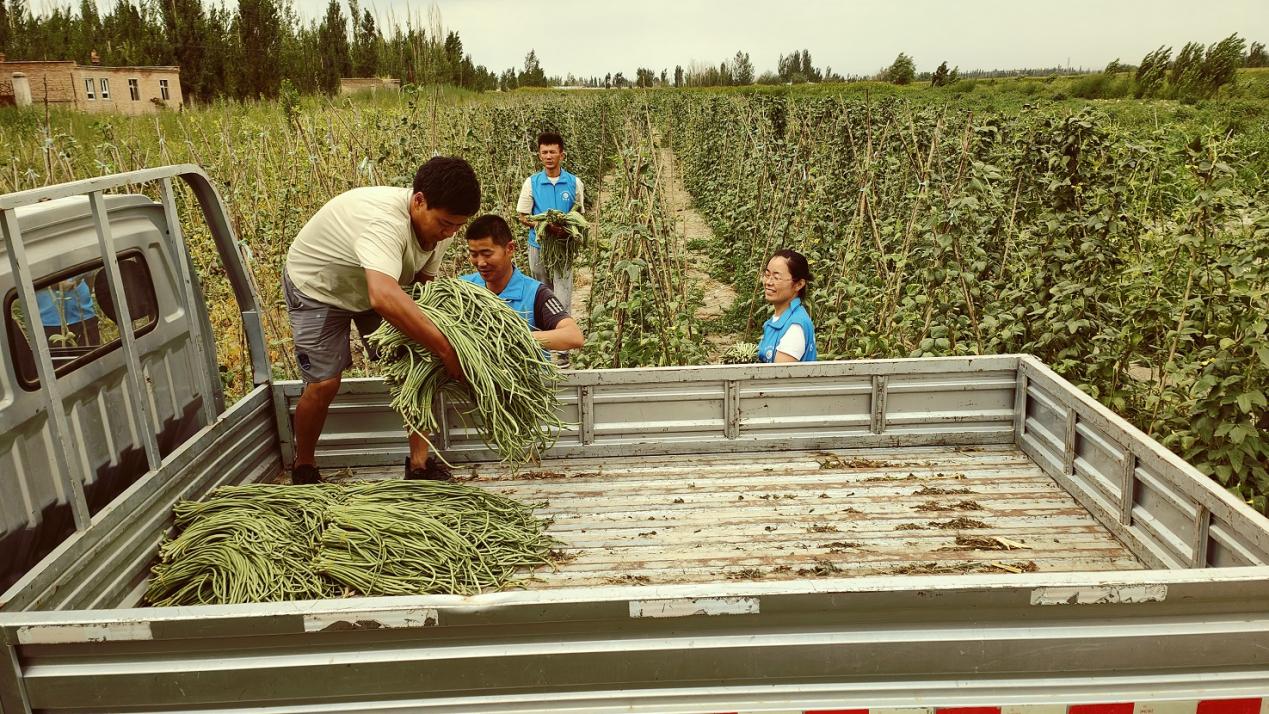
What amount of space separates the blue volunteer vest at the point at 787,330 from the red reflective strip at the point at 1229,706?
2.59 m

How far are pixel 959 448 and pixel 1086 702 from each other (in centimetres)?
218

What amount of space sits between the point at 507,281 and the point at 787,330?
1419 mm

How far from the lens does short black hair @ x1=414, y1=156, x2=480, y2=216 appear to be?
11.7 feet

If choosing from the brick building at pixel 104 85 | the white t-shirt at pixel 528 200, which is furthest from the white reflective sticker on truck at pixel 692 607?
the brick building at pixel 104 85

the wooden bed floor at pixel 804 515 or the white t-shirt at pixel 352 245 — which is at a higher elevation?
the white t-shirt at pixel 352 245

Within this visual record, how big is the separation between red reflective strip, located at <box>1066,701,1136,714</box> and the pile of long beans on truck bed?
1718 mm

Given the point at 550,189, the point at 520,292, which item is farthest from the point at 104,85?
the point at 520,292

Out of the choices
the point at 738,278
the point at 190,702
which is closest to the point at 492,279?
the point at 190,702

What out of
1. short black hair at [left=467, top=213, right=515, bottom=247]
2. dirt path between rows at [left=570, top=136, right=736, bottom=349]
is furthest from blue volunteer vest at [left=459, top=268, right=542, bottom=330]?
dirt path between rows at [left=570, top=136, right=736, bottom=349]

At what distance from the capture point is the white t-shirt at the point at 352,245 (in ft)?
11.8

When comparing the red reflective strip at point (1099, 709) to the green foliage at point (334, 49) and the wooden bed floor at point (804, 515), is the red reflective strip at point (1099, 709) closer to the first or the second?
the wooden bed floor at point (804, 515)

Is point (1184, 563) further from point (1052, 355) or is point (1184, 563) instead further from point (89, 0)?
point (89, 0)

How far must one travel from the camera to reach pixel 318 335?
3.87m

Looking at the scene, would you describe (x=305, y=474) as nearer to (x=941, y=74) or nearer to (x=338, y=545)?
(x=338, y=545)
